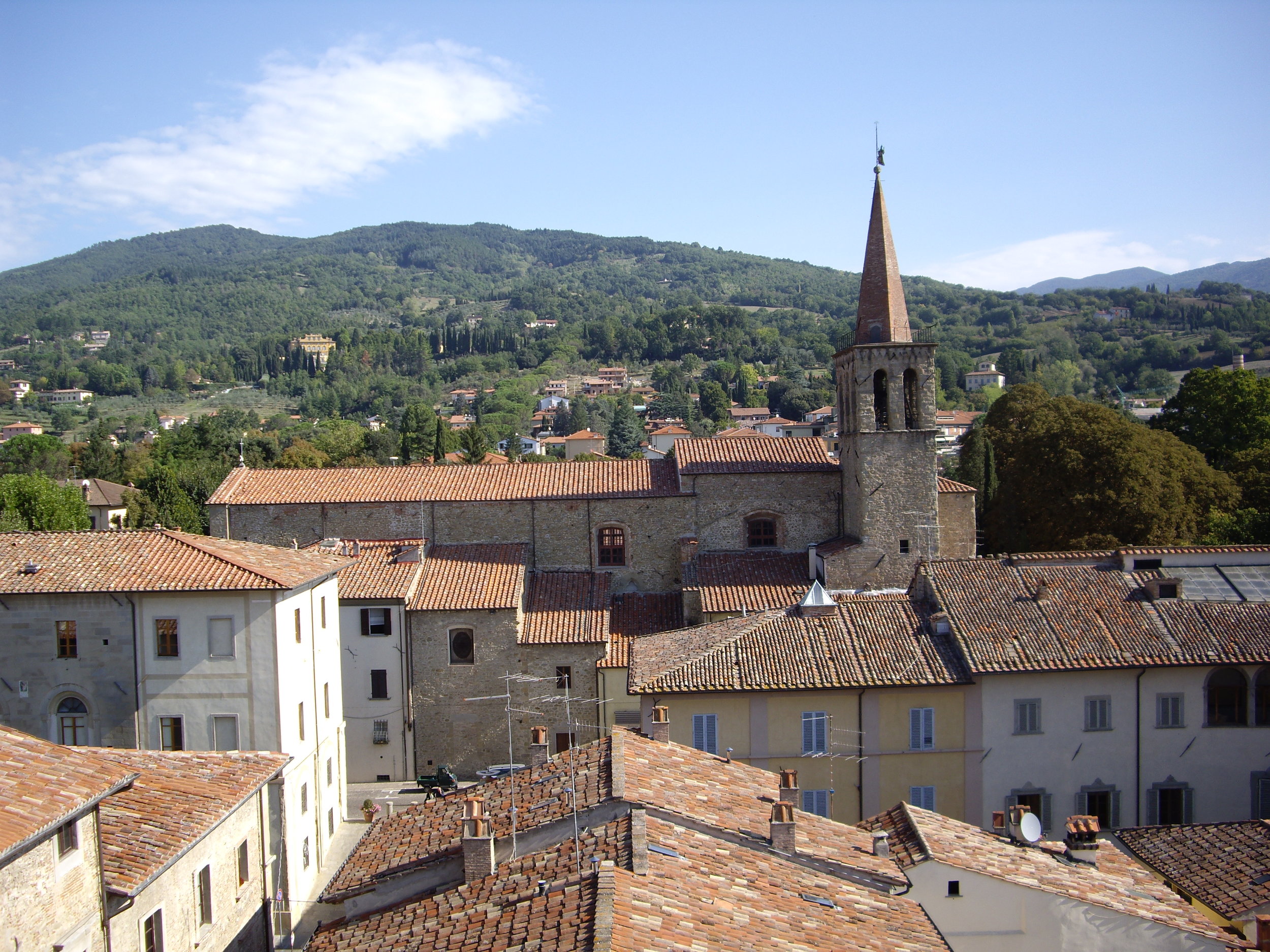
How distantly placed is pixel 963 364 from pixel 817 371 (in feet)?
71.1

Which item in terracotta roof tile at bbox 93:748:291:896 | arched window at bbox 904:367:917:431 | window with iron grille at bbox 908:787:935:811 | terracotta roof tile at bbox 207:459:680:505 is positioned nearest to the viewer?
terracotta roof tile at bbox 93:748:291:896

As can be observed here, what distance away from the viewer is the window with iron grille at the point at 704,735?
20391mm

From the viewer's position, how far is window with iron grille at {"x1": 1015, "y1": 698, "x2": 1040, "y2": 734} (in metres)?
20.6

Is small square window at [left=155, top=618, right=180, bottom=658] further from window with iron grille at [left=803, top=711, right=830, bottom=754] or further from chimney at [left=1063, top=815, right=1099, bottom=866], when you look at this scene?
chimney at [left=1063, top=815, right=1099, bottom=866]

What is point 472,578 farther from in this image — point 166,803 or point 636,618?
point 166,803

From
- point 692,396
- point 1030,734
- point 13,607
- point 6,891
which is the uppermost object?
point 692,396

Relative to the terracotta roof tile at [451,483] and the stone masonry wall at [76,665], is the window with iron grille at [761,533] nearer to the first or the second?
the terracotta roof tile at [451,483]

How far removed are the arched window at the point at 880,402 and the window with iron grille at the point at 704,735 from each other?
13635mm

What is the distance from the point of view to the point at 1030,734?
20.6 m

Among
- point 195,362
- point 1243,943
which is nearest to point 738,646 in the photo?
point 1243,943

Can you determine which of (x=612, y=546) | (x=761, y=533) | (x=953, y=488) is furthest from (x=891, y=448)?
(x=612, y=546)

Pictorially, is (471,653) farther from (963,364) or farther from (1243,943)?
(963,364)

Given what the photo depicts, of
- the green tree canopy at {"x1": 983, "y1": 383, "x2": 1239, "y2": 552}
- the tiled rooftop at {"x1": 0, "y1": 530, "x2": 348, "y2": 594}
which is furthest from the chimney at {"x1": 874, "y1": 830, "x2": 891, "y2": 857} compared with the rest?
the green tree canopy at {"x1": 983, "y1": 383, "x2": 1239, "y2": 552}

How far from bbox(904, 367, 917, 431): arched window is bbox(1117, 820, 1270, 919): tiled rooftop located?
53.1ft
